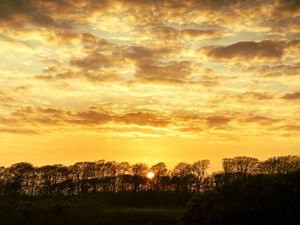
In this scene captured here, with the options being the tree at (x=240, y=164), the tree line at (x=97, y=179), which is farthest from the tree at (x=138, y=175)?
the tree at (x=240, y=164)

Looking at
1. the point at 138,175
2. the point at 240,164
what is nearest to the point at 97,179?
the point at 138,175

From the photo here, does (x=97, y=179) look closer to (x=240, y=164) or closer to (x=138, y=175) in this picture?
(x=138, y=175)

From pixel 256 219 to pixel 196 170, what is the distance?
7916 centimetres

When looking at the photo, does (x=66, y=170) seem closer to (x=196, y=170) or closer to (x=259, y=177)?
(x=196, y=170)

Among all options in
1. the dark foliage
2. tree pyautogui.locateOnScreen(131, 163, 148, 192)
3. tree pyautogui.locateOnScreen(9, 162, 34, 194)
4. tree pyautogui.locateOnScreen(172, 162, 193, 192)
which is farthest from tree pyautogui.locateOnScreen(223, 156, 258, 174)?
tree pyautogui.locateOnScreen(9, 162, 34, 194)

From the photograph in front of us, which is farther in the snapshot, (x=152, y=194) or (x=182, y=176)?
(x=182, y=176)

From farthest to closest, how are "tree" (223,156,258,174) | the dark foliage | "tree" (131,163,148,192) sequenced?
1. "tree" (131,163,148,192)
2. "tree" (223,156,258,174)
3. the dark foliage

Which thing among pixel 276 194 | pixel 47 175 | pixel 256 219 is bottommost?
pixel 256 219

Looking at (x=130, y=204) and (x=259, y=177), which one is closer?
(x=259, y=177)

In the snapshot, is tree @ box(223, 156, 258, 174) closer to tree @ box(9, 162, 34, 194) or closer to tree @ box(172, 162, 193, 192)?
tree @ box(172, 162, 193, 192)

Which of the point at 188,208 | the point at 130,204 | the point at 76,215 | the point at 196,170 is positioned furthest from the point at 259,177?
the point at 196,170

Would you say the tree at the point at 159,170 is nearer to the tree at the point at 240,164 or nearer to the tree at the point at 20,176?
the tree at the point at 240,164

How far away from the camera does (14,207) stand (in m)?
53.0

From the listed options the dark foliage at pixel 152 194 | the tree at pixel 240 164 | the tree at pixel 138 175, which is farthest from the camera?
the tree at pixel 138 175
